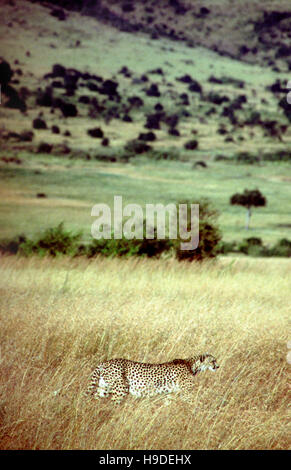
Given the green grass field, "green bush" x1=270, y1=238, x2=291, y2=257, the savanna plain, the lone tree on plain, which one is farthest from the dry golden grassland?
the lone tree on plain

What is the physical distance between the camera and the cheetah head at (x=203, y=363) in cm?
529

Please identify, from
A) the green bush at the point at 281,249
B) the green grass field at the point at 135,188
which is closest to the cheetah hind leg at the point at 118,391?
the green grass field at the point at 135,188

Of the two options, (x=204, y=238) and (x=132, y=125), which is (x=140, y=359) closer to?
(x=204, y=238)

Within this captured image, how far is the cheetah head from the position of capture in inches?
208

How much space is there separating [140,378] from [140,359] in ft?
4.43

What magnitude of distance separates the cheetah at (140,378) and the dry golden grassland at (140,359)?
0.10m

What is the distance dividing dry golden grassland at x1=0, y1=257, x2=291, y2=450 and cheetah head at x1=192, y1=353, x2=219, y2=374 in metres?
0.19

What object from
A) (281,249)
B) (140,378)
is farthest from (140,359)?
(281,249)

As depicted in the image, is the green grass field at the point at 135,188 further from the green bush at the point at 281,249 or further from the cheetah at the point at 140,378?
the cheetah at the point at 140,378

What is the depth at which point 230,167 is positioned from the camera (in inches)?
1463

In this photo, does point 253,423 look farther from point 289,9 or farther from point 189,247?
point 289,9

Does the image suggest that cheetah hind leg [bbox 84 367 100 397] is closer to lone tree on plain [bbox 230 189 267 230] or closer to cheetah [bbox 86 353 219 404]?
cheetah [bbox 86 353 219 404]

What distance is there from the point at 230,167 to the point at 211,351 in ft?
103

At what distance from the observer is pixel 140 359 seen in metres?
6.59
